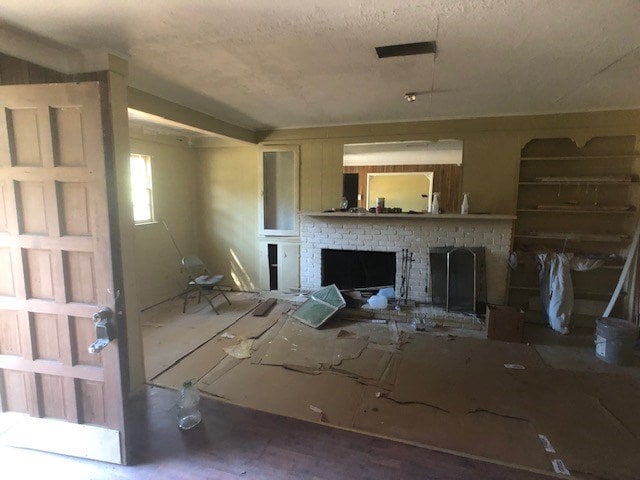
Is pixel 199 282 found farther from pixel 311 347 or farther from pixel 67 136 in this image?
pixel 67 136

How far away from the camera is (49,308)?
1900mm

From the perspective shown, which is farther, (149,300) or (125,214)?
(149,300)

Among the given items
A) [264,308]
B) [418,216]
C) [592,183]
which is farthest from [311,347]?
[592,183]

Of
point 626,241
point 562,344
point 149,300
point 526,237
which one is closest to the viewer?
point 562,344

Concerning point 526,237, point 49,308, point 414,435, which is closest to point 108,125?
point 49,308

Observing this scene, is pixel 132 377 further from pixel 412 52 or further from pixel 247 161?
pixel 247 161

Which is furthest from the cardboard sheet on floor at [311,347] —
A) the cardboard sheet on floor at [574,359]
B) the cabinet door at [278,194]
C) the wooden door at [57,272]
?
the cardboard sheet on floor at [574,359]

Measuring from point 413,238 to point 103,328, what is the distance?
11.8 feet

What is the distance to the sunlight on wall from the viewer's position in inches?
213

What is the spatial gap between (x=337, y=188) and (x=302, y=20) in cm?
307

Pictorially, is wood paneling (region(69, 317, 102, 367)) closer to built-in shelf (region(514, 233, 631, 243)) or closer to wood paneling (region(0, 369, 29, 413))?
wood paneling (region(0, 369, 29, 413))

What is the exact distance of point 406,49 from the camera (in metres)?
2.09

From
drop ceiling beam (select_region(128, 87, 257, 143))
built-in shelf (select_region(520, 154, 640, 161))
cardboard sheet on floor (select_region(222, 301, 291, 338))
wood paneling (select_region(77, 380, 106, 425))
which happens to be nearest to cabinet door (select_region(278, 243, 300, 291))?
cardboard sheet on floor (select_region(222, 301, 291, 338))

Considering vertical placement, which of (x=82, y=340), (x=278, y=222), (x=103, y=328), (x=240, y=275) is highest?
(x=278, y=222)
